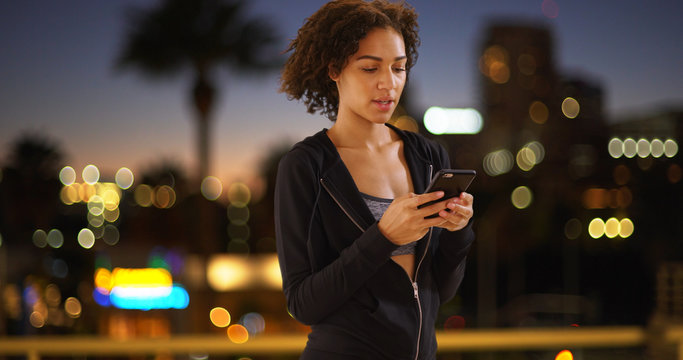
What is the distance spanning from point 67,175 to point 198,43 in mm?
13870

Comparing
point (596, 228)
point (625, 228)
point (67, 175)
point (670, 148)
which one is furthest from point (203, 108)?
point (596, 228)

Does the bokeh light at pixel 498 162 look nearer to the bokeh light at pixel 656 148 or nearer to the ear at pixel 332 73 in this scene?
the bokeh light at pixel 656 148

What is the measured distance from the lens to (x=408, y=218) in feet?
3.89

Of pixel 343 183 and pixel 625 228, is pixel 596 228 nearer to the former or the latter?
pixel 625 228

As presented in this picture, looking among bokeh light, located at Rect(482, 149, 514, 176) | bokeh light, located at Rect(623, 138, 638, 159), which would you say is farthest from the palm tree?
bokeh light, located at Rect(623, 138, 638, 159)

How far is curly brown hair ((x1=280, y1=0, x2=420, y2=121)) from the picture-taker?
56.4 inches

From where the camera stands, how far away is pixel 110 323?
3453 cm

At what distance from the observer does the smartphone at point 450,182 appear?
46.0 inches

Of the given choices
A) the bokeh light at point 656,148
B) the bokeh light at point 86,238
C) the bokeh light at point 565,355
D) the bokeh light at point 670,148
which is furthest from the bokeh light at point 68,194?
the bokeh light at point 656,148

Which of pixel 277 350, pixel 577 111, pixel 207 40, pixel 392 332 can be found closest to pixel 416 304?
pixel 392 332

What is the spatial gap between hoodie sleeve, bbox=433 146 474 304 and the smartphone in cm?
19

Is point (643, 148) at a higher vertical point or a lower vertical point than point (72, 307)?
higher

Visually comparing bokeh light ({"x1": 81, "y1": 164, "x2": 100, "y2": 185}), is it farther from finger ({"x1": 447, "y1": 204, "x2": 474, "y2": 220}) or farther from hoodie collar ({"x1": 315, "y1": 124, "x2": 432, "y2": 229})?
finger ({"x1": 447, "y1": 204, "x2": 474, "y2": 220})

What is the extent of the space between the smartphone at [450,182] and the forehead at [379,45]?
36 cm
